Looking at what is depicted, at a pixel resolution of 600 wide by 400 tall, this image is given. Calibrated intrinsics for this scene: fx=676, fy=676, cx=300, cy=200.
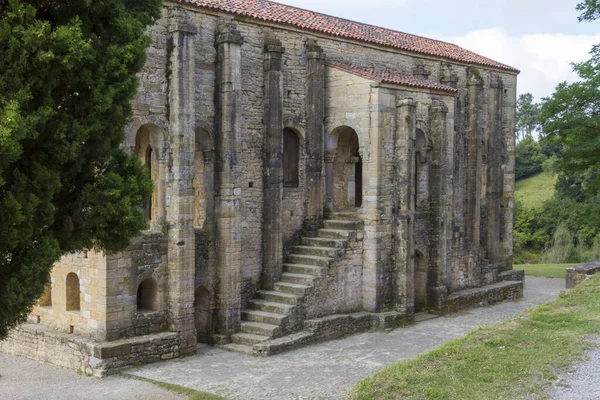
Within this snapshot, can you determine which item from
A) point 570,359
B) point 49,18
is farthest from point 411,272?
point 49,18

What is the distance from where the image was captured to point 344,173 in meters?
21.5

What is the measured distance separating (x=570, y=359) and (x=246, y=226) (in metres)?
9.40

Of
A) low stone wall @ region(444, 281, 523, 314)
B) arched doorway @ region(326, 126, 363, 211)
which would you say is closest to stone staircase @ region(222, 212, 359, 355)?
arched doorway @ region(326, 126, 363, 211)

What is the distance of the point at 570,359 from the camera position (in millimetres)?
11086

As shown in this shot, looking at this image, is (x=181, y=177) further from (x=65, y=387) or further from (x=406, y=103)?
(x=406, y=103)

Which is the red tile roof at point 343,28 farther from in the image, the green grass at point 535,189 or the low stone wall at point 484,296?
the green grass at point 535,189

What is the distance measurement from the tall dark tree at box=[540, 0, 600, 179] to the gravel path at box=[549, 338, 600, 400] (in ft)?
51.7

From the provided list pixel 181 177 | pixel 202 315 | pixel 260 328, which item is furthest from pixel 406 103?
pixel 202 315

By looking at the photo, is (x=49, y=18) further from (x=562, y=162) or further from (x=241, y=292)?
(x=562, y=162)

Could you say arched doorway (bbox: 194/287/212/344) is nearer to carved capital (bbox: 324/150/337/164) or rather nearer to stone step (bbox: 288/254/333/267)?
stone step (bbox: 288/254/333/267)

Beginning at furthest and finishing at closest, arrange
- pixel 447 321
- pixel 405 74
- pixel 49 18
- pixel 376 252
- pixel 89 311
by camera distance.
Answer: pixel 405 74 → pixel 447 321 → pixel 376 252 → pixel 89 311 → pixel 49 18

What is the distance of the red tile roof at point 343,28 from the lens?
59.1ft

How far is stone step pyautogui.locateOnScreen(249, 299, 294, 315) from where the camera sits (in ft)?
57.1

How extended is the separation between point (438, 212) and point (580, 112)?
8.08 meters
